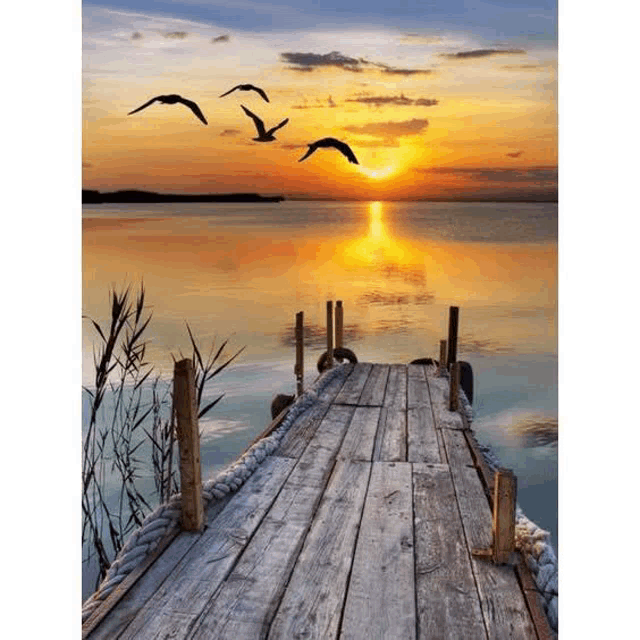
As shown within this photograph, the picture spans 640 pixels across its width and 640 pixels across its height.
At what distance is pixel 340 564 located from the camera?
2.85 m

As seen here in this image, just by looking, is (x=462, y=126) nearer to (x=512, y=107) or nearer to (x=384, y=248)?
(x=512, y=107)

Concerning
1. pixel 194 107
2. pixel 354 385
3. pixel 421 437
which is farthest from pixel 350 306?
pixel 194 107

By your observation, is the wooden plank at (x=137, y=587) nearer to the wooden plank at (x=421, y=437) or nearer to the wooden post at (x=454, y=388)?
the wooden plank at (x=421, y=437)

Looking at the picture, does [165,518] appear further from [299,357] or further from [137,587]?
[299,357]

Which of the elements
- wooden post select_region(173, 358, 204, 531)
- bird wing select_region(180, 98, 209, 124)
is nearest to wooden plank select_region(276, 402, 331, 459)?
wooden post select_region(173, 358, 204, 531)

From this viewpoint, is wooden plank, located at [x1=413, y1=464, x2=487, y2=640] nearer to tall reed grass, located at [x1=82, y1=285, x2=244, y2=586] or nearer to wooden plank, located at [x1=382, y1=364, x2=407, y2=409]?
tall reed grass, located at [x1=82, y1=285, x2=244, y2=586]

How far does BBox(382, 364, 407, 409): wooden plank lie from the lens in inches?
249

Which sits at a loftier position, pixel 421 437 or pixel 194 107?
pixel 194 107

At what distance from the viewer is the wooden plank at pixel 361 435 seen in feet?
15.0

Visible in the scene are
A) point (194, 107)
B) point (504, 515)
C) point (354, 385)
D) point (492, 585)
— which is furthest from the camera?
point (354, 385)

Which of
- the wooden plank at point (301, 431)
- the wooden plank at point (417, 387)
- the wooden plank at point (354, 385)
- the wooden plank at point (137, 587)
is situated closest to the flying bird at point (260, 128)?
the wooden plank at point (301, 431)

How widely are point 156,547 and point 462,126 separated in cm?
277

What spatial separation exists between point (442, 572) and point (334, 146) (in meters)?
2.43
